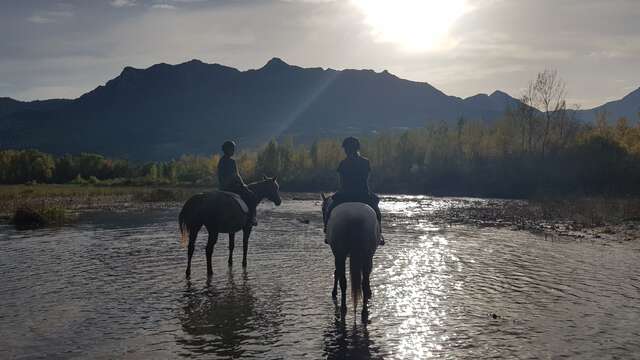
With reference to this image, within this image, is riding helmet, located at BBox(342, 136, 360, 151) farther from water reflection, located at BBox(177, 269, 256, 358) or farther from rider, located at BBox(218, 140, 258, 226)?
rider, located at BBox(218, 140, 258, 226)

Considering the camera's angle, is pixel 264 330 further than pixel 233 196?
No

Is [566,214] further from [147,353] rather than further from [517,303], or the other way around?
[147,353]

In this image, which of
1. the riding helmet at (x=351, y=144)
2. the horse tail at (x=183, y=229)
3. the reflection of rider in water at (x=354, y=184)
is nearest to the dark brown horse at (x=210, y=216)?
the horse tail at (x=183, y=229)

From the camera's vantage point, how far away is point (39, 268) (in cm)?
1772

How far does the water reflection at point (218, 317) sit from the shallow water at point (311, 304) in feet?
0.13

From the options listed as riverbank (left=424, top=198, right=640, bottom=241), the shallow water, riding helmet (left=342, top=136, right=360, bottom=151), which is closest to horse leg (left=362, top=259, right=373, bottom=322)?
the shallow water

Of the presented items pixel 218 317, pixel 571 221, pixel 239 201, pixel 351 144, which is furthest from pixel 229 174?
pixel 571 221

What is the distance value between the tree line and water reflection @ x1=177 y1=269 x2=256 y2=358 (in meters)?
66.1

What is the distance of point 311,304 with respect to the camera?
1275cm

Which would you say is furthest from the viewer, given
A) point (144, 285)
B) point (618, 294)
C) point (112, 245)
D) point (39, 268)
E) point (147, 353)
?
point (112, 245)

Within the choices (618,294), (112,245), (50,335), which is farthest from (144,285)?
(618,294)

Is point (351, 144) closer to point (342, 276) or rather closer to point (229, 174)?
point (342, 276)

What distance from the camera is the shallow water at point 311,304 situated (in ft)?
31.5

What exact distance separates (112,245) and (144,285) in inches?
403
